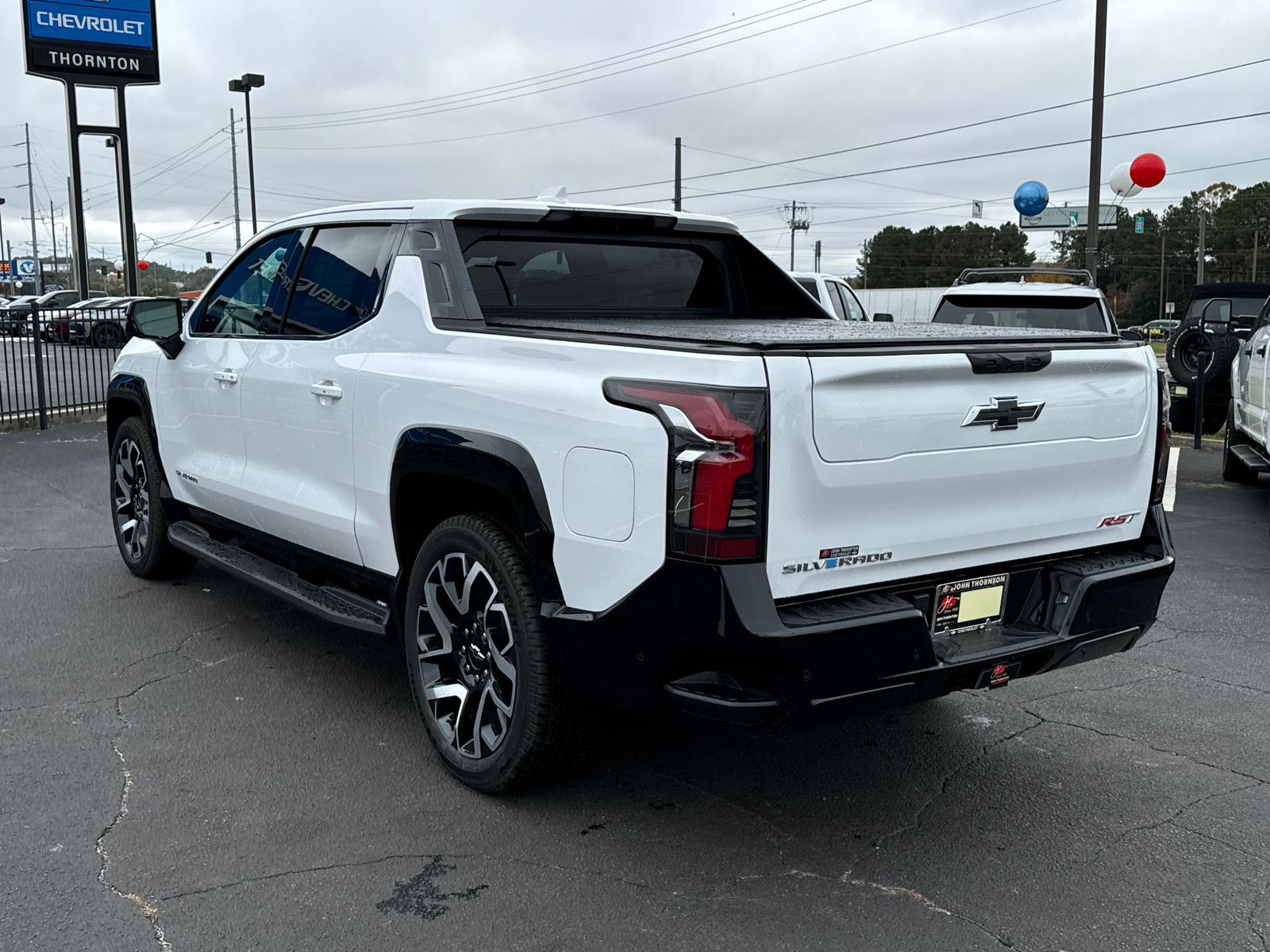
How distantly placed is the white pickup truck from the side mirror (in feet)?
2.77

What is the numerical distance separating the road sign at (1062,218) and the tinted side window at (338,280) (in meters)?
24.1

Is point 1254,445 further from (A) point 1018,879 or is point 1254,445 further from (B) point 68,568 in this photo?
(B) point 68,568

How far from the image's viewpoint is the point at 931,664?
10.1 ft

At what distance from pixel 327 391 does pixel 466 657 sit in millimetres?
1174

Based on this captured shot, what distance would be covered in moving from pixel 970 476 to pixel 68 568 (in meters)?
5.57

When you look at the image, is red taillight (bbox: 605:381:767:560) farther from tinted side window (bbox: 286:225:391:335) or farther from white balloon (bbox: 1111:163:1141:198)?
white balloon (bbox: 1111:163:1141:198)

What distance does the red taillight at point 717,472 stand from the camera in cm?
279

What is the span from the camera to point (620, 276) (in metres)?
4.71

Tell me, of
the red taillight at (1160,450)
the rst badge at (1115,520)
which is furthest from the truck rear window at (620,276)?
the rst badge at (1115,520)

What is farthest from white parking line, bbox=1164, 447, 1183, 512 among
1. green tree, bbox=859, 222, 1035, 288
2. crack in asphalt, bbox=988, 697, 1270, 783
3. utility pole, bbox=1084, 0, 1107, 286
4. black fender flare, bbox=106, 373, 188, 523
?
green tree, bbox=859, 222, 1035, 288

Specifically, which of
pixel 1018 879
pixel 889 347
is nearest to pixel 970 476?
pixel 889 347

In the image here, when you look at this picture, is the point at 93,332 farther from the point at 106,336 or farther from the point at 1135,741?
the point at 1135,741

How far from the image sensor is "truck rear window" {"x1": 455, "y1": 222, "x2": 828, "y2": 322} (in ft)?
14.1

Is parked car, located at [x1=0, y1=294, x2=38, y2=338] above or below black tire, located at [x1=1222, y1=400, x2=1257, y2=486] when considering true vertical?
above
